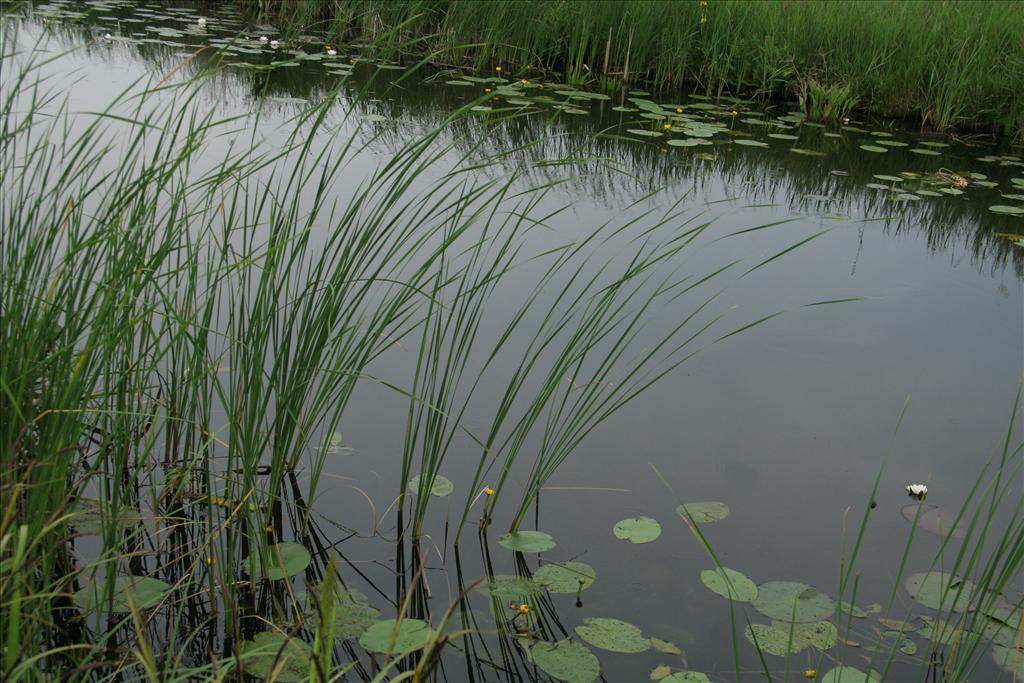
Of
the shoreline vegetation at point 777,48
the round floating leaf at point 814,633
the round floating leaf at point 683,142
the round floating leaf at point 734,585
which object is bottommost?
the round floating leaf at point 814,633

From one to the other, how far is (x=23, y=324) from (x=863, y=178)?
4.06 meters

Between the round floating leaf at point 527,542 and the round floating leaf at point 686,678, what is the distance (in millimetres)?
369

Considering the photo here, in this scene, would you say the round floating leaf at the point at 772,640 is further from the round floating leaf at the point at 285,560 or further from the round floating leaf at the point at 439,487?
the round floating leaf at the point at 285,560

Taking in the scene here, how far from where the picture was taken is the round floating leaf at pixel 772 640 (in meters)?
1.51

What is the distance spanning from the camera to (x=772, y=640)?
60.3 inches

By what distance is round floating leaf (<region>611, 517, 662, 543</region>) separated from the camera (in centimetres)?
176

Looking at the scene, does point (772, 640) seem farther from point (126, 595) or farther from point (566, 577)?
point (126, 595)

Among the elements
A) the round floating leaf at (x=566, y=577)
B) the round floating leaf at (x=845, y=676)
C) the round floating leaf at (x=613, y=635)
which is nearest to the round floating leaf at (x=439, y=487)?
the round floating leaf at (x=566, y=577)

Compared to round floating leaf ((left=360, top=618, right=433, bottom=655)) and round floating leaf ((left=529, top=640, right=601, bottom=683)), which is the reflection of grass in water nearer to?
round floating leaf ((left=360, top=618, right=433, bottom=655))

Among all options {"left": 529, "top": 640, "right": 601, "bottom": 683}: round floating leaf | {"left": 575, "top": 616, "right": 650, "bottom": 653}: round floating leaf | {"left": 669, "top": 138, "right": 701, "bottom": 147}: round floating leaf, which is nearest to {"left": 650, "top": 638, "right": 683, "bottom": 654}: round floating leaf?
{"left": 575, "top": 616, "right": 650, "bottom": 653}: round floating leaf

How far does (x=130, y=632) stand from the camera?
4.59ft

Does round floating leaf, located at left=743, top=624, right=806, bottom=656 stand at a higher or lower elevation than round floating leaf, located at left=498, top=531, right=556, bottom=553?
lower

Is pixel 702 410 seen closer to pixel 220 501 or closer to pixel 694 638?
pixel 694 638

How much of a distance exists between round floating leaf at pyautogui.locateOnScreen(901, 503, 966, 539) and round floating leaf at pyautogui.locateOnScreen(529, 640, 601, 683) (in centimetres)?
87
